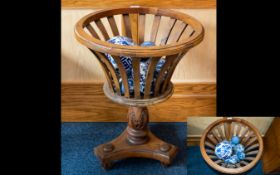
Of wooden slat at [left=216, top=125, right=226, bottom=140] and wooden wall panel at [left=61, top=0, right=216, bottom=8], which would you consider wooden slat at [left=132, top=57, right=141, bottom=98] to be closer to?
wooden slat at [left=216, top=125, right=226, bottom=140]

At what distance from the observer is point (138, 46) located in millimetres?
2057

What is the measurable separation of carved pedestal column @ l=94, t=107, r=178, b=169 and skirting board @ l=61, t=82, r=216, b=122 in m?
0.37

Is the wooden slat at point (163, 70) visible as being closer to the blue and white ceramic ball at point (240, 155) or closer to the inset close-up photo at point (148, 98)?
the inset close-up photo at point (148, 98)

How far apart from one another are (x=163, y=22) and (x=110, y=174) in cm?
100

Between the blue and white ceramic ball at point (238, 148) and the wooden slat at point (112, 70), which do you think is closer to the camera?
the wooden slat at point (112, 70)

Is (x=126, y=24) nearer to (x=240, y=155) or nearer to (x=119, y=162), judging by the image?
(x=119, y=162)

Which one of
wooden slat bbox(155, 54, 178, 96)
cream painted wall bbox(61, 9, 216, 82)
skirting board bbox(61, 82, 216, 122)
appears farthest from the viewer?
skirting board bbox(61, 82, 216, 122)

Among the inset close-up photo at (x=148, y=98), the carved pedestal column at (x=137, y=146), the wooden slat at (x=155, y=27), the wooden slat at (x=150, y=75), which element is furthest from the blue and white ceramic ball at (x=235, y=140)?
the wooden slat at (x=155, y=27)

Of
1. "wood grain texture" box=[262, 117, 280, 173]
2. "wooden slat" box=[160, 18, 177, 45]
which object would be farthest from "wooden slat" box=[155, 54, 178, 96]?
"wood grain texture" box=[262, 117, 280, 173]

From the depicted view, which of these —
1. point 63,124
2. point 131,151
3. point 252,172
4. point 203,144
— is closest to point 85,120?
point 63,124

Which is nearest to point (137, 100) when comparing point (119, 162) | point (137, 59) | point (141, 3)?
point (137, 59)

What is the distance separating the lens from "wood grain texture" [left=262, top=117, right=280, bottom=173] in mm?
2051

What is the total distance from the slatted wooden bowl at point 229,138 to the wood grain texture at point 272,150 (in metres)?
0.03

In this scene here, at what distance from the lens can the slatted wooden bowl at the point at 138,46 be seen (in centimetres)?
205
